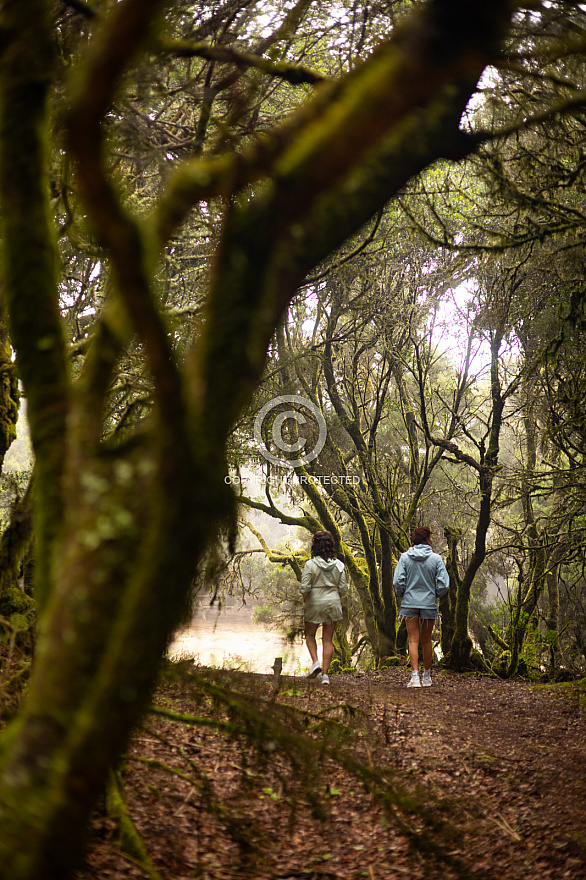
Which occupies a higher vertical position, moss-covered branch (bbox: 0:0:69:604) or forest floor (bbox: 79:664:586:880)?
moss-covered branch (bbox: 0:0:69:604)

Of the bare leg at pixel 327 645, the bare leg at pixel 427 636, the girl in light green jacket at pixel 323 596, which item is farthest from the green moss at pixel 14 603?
the bare leg at pixel 427 636

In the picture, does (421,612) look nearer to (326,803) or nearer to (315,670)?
(315,670)

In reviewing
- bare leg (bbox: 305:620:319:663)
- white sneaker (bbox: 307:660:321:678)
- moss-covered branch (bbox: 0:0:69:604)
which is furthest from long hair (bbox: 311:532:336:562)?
moss-covered branch (bbox: 0:0:69:604)

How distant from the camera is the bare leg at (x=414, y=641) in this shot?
A: 7.79 metres

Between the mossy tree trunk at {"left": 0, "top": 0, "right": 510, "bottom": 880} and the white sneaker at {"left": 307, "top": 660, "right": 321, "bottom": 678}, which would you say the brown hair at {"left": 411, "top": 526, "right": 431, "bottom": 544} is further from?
the mossy tree trunk at {"left": 0, "top": 0, "right": 510, "bottom": 880}

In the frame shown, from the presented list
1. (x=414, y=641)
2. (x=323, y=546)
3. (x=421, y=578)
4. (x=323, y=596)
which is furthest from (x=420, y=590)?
(x=323, y=546)

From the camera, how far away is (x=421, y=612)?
25.8ft

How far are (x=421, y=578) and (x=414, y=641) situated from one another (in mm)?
872

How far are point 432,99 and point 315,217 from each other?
60 centimetres

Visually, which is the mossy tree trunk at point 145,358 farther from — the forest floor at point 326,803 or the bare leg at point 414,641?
the bare leg at point 414,641

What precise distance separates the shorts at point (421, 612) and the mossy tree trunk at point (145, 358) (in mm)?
6846

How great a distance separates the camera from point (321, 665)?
7.75 metres

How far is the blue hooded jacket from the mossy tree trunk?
6811 mm

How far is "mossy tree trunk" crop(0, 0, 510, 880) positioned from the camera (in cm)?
123
